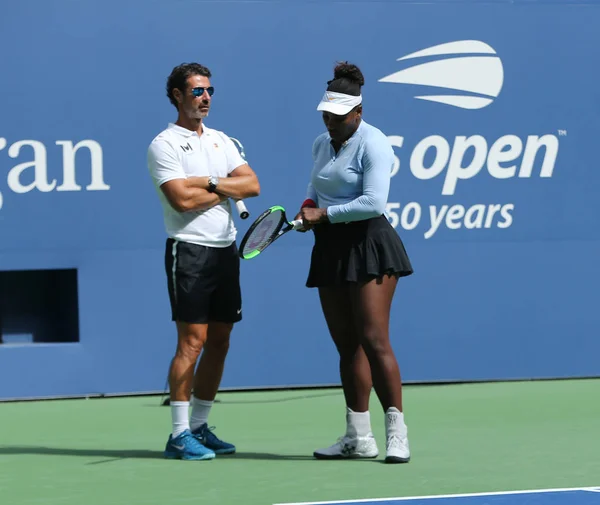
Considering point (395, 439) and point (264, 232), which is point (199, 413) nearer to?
point (264, 232)

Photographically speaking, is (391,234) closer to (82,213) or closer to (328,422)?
(328,422)

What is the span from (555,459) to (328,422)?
177cm

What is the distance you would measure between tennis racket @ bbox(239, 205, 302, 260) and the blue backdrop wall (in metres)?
2.25

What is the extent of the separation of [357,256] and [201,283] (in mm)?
761

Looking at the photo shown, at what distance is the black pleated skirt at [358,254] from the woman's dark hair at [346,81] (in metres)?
0.58

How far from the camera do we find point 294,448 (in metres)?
6.23

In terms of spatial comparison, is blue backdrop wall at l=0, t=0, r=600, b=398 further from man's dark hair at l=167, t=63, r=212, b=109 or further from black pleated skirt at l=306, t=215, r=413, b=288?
black pleated skirt at l=306, t=215, r=413, b=288

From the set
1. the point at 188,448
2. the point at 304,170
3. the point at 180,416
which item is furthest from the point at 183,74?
the point at 304,170

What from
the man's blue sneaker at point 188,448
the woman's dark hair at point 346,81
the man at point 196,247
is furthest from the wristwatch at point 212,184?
the man's blue sneaker at point 188,448

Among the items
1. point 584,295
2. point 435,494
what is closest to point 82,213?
point 584,295

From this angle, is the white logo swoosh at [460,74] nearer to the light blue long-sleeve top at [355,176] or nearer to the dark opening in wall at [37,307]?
the dark opening in wall at [37,307]

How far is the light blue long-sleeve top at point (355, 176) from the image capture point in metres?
5.57

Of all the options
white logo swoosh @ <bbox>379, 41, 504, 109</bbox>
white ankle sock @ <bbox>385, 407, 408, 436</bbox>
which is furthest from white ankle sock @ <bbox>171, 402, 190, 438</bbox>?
white logo swoosh @ <bbox>379, 41, 504, 109</bbox>

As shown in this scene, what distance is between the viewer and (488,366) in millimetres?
8672
